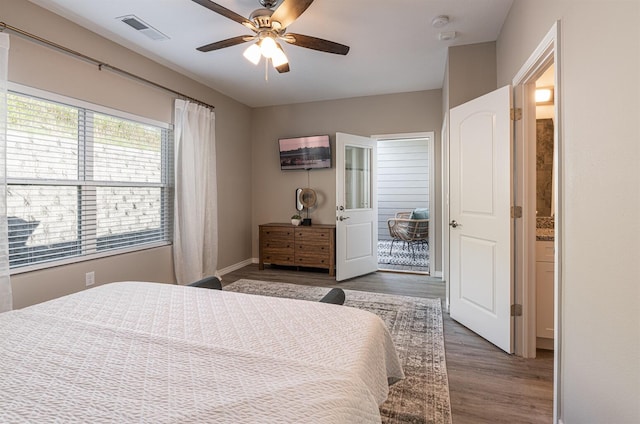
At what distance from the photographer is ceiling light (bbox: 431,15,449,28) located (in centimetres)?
263

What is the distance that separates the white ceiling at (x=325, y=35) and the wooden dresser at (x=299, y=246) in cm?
205

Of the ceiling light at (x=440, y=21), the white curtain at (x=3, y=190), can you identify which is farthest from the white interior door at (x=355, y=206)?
the white curtain at (x=3, y=190)

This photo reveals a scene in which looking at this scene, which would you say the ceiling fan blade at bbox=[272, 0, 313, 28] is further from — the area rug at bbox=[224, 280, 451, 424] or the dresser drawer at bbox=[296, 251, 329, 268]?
the dresser drawer at bbox=[296, 251, 329, 268]

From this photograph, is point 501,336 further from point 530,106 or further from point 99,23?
A: point 99,23

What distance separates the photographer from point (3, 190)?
2172mm

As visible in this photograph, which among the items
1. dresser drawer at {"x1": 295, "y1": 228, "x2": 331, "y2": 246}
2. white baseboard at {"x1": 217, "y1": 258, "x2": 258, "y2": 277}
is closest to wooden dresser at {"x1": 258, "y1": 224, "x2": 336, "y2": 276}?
dresser drawer at {"x1": 295, "y1": 228, "x2": 331, "y2": 246}

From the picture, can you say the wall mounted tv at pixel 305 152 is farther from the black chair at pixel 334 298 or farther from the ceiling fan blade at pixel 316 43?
the black chair at pixel 334 298

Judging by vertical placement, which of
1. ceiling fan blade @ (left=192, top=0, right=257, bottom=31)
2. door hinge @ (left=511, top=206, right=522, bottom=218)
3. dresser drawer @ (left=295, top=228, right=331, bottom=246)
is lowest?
dresser drawer @ (left=295, top=228, right=331, bottom=246)

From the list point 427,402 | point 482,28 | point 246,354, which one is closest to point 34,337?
point 246,354

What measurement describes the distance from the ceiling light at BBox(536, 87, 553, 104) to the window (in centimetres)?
387

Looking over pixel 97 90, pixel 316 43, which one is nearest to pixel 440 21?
pixel 316 43

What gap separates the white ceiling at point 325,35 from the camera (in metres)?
2.49

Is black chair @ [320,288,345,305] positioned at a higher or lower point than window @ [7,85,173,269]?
lower

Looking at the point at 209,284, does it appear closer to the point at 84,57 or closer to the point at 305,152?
the point at 84,57
